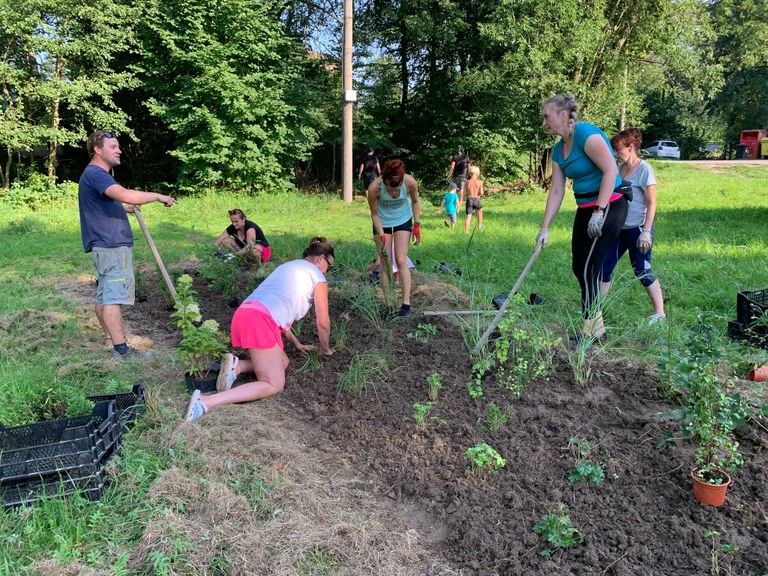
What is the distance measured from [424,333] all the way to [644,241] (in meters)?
1.96

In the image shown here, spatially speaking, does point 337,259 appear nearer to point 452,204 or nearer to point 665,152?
point 452,204

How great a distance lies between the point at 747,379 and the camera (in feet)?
11.3

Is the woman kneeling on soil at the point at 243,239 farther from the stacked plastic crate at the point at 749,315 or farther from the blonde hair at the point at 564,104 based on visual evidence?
the stacked plastic crate at the point at 749,315

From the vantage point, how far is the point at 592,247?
3.84 m

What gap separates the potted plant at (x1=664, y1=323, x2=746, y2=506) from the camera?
92.7 inches

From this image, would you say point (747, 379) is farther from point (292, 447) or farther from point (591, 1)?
point (591, 1)

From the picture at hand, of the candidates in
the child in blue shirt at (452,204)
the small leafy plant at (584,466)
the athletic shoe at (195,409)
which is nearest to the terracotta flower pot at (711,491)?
the small leafy plant at (584,466)

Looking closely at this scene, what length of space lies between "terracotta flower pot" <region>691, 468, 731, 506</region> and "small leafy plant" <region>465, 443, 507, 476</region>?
33.0 inches

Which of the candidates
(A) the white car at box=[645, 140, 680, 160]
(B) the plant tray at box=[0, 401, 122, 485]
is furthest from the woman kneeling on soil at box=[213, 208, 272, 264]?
(A) the white car at box=[645, 140, 680, 160]

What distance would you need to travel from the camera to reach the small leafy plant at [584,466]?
255 cm

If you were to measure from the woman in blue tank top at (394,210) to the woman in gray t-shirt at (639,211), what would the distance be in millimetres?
1818

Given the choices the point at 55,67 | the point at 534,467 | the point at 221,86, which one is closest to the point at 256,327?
the point at 534,467

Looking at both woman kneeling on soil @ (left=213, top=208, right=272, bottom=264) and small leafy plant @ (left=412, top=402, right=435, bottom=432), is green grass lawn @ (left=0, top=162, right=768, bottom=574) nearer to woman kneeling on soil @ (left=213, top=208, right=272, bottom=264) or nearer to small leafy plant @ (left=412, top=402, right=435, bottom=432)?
woman kneeling on soil @ (left=213, top=208, right=272, bottom=264)

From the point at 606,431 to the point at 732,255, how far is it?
17.6 ft
